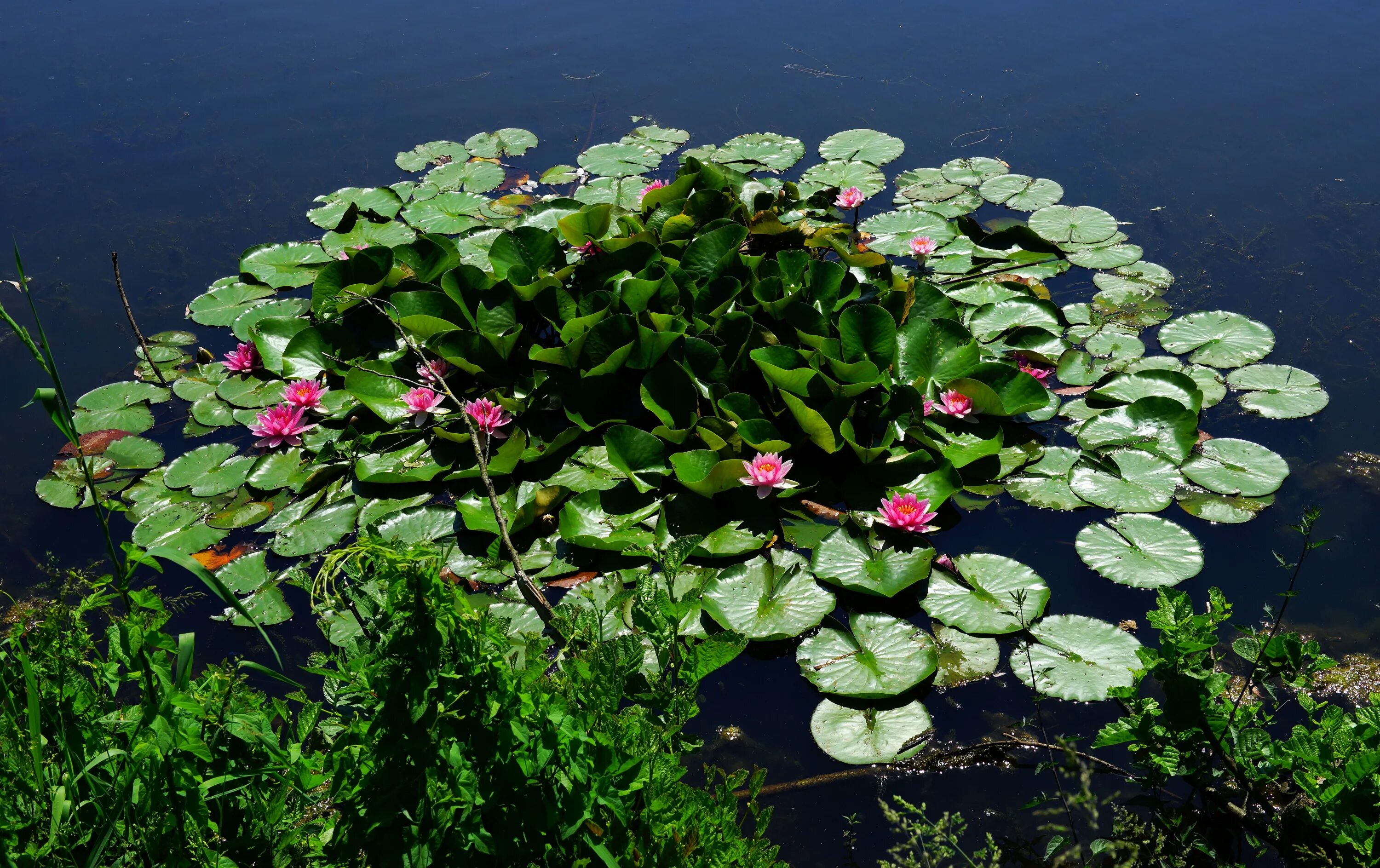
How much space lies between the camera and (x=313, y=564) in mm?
3520

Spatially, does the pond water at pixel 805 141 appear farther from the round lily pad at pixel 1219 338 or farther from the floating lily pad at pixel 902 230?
the floating lily pad at pixel 902 230

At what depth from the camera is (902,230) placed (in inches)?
206

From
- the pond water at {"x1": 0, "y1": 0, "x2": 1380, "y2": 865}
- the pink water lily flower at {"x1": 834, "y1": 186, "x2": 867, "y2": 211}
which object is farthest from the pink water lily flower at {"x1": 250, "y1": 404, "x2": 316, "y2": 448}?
the pink water lily flower at {"x1": 834, "y1": 186, "x2": 867, "y2": 211}

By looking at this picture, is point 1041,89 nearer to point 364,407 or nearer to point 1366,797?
point 364,407

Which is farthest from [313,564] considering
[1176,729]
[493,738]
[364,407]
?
[1176,729]

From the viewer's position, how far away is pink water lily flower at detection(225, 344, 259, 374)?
447 centimetres

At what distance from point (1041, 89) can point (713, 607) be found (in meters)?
5.63

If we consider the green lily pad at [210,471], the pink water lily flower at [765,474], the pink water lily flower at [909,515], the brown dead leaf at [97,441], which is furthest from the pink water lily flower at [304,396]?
the pink water lily flower at [909,515]

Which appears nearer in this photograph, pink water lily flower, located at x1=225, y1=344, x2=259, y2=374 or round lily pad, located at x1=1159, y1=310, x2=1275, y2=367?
round lily pad, located at x1=1159, y1=310, x2=1275, y2=367

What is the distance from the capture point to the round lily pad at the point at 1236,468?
356 cm

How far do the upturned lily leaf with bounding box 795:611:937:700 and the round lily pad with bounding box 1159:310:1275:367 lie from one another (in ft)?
7.61

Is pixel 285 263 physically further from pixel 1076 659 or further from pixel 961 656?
pixel 1076 659

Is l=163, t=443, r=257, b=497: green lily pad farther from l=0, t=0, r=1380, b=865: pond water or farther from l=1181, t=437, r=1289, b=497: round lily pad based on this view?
l=1181, t=437, r=1289, b=497: round lily pad

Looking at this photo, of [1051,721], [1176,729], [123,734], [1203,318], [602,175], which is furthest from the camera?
[602,175]
